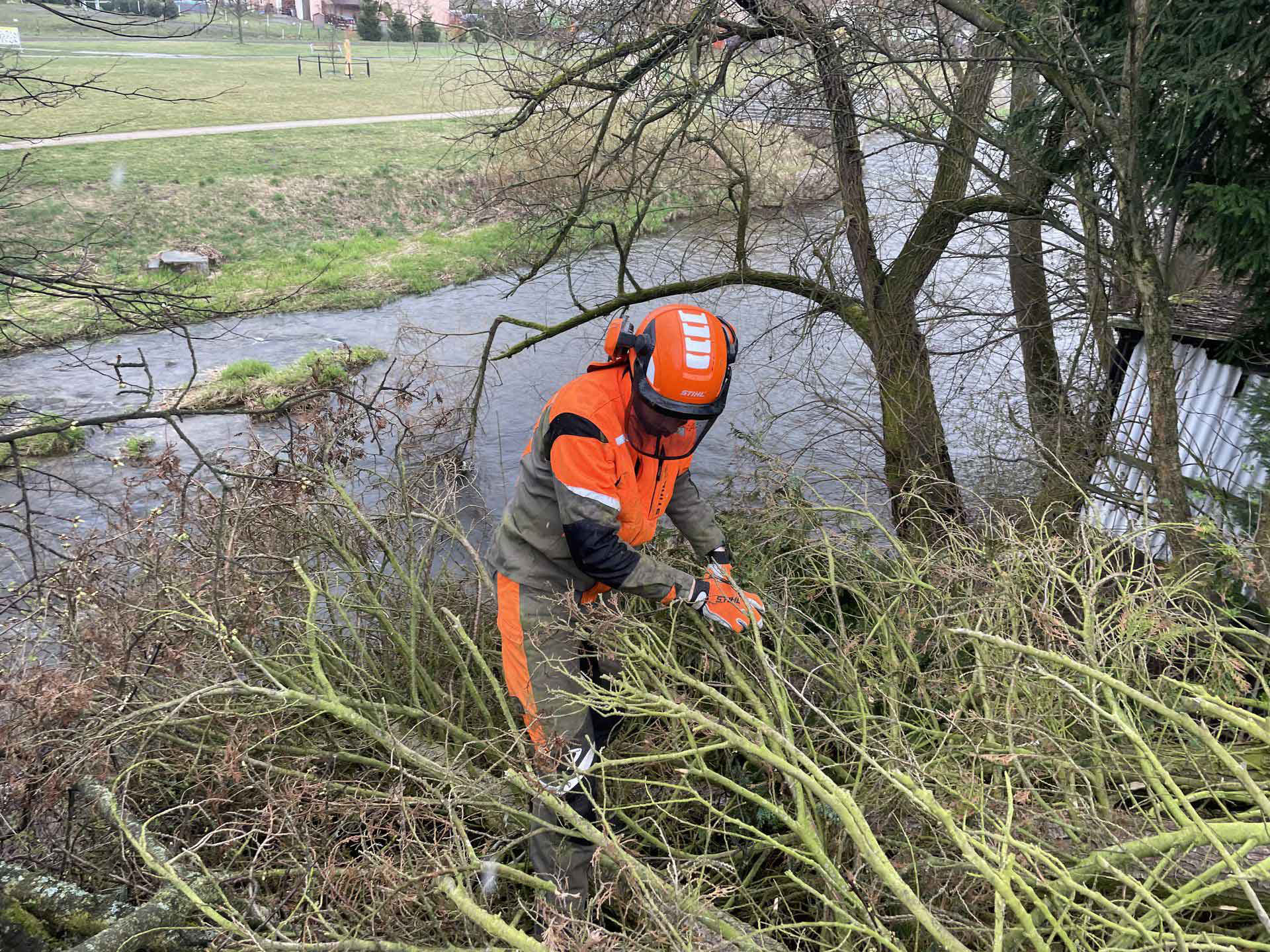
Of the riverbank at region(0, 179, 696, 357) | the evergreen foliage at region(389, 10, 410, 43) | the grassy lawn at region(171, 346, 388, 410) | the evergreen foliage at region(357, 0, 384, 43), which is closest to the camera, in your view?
the evergreen foliage at region(389, 10, 410, 43)

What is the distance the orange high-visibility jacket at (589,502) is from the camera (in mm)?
3354

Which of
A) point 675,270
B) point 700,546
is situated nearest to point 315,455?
point 700,546

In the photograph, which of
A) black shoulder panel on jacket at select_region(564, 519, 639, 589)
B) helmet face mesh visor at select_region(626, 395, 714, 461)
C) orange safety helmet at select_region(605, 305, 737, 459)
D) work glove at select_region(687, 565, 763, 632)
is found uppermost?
orange safety helmet at select_region(605, 305, 737, 459)

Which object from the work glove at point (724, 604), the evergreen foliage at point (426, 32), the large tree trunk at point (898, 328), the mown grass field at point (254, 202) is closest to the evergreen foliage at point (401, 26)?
the evergreen foliage at point (426, 32)

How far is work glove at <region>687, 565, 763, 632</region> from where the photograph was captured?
11.5ft

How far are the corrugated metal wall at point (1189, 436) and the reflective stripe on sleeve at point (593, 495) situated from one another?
341cm

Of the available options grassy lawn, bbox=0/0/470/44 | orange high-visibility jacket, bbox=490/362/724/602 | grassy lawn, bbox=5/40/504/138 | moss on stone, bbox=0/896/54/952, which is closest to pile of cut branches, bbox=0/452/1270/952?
orange high-visibility jacket, bbox=490/362/724/602

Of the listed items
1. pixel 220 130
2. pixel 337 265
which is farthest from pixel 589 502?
pixel 220 130

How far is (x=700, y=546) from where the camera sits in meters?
4.01

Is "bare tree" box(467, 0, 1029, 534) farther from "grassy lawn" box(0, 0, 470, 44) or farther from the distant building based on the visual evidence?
"grassy lawn" box(0, 0, 470, 44)

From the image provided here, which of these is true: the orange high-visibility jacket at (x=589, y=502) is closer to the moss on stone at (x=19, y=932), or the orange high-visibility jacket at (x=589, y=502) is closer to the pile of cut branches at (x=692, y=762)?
the pile of cut branches at (x=692, y=762)

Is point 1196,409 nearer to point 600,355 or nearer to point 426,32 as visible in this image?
point 600,355

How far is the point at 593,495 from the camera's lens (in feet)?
11.0

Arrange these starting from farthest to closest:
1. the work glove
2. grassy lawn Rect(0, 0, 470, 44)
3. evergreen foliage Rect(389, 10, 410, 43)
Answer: evergreen foliage Rect(389, 10, 410, 43)
grassy lawn Rect(0, 0, 470, 44)
the work glove
